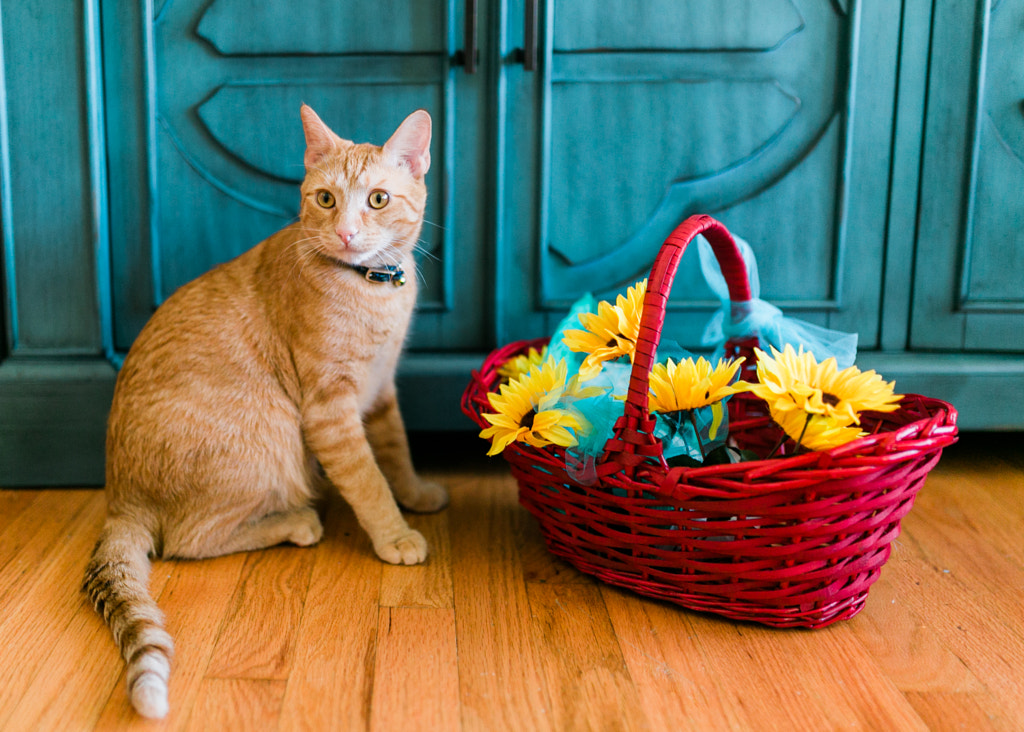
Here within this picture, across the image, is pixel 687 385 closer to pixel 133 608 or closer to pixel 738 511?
pixel 738 511

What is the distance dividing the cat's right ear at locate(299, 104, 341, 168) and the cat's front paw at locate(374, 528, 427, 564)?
658 millimetres

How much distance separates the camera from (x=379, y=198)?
4.37 feet

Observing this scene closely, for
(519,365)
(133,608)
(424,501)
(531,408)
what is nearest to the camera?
(133,608)

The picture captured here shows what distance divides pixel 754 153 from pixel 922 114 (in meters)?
0.35

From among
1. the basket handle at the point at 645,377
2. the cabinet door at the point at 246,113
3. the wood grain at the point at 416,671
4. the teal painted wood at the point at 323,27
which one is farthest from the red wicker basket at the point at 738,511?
the teal painted wood at the point at 323,27

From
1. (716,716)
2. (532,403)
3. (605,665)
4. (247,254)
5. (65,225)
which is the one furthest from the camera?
(65,225)

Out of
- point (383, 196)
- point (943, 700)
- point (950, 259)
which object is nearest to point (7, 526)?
point (383, 196)

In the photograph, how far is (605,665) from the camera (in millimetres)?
1087

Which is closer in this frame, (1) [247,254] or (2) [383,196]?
(2) [383,196]

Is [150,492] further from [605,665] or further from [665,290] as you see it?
[665,290]

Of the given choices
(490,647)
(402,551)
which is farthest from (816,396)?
(402,551)

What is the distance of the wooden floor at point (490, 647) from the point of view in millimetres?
992

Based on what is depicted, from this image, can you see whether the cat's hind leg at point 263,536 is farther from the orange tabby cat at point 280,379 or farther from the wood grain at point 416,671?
the wood grain at point 416,671

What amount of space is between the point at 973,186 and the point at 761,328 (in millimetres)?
657
